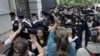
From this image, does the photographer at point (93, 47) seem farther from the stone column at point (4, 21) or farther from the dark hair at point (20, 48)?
the stone column at point (4, 21)

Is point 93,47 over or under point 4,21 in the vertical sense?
over

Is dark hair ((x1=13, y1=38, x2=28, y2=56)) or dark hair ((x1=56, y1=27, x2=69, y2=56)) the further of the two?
dark hair ((x1=56, y1=27, x2=69, y2=56))

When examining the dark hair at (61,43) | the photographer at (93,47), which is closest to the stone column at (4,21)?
the dark hair at (61,43)

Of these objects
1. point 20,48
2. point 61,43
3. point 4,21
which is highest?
point 20,48

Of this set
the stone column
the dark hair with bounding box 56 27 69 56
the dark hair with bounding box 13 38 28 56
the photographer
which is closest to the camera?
the dark hair with bounding box 13 38 28 56

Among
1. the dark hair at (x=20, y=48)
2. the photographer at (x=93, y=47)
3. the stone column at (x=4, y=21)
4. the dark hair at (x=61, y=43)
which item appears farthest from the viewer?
the stone column at (x=4, y=21)

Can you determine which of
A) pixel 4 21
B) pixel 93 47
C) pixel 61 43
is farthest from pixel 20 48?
pixel 4 21

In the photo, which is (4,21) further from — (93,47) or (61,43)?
(93,47)

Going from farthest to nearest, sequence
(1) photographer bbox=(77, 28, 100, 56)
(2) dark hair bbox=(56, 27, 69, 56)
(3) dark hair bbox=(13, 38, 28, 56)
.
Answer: (2) dark hair bbox=(56, 27, 69, 56) → (1) photographer bbox=(77, 28, 100, 56) → (3) dark hair bbox=(13, 38, 28, 56)

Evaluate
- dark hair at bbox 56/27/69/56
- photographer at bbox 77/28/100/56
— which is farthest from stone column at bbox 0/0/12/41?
photographer at bbox 77/28/100/56

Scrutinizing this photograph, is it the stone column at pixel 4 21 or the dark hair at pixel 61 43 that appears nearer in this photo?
the dark hair at pixel 61 43

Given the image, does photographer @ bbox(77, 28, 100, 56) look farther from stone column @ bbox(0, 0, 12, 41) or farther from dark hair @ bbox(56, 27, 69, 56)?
stone column @ bbox(0, 0, 12, 41)

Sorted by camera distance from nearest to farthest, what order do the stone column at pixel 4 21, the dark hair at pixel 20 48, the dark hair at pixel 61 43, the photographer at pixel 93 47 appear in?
the dark hair at pixel 20 48 < the photographer at pixel 93 47 < the dark hair at pixel 61 43 < the stone column at pixel 4 21

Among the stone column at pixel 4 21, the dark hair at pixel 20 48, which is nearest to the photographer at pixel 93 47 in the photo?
the dark hair at pixel 20 48
